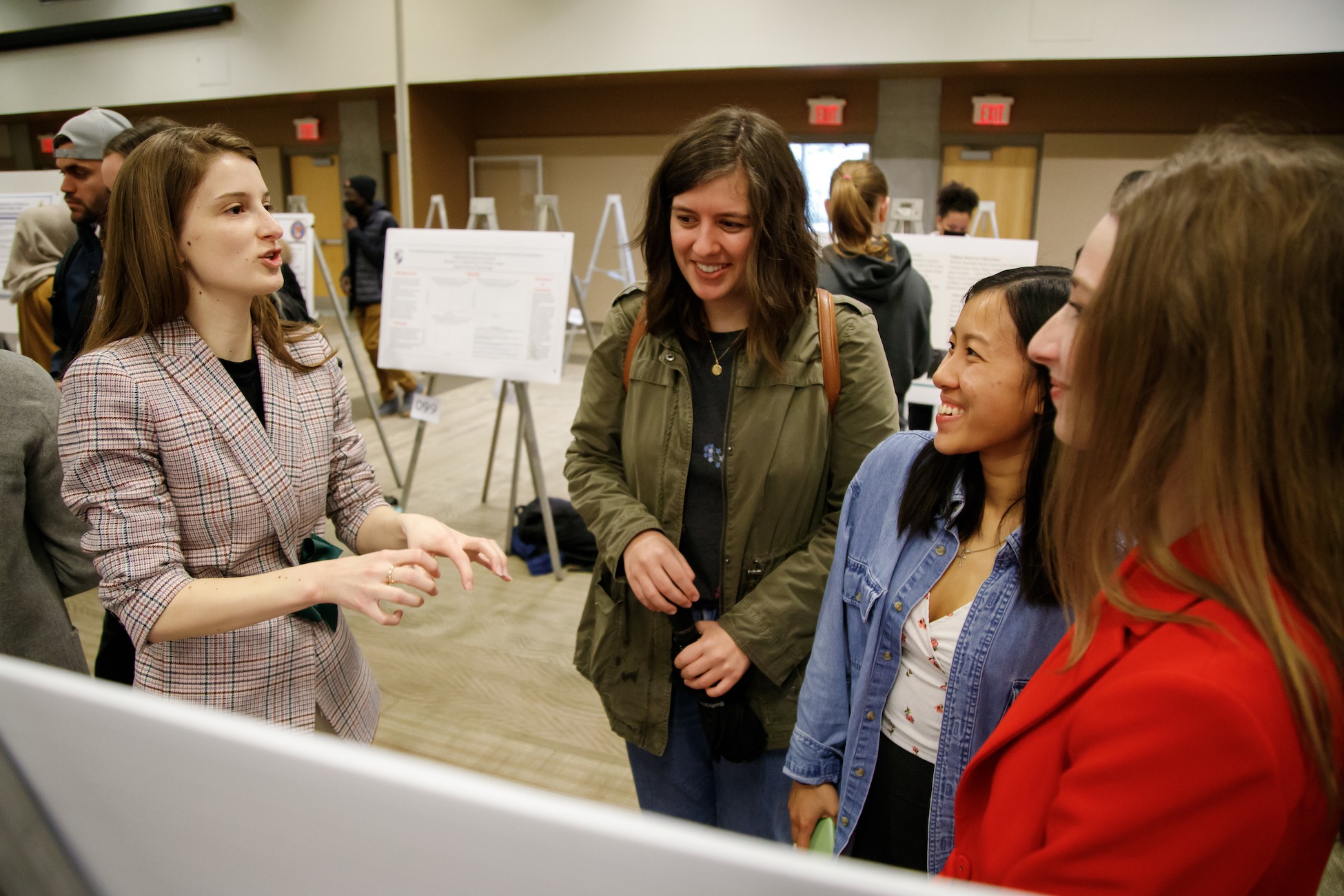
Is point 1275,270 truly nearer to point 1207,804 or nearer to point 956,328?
point 1207,804

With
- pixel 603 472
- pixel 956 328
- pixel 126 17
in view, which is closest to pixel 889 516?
pixel 956 328

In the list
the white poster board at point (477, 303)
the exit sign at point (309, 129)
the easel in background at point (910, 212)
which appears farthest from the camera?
the exit sign at point (309, 129)

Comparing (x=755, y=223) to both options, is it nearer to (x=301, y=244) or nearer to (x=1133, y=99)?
(x=301, y=244)

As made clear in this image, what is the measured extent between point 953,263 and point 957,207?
1022 mm

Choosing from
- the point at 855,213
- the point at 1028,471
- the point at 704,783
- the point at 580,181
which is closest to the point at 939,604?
the point at 1028,471

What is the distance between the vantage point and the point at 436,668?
10.3ft

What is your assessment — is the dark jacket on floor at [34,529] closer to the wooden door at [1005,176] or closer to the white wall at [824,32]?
the white wall at [824,32]

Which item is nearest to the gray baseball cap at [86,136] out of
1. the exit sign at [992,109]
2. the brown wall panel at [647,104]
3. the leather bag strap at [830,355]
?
the leather bag strap at [830,355]

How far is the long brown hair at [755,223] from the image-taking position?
4.56 feet

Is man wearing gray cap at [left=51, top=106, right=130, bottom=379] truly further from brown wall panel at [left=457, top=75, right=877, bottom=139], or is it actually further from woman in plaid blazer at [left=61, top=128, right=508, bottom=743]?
brown wall panel at [left=457, top=75, right=877, bottom=139]

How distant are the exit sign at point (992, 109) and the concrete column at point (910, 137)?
0.42 metres

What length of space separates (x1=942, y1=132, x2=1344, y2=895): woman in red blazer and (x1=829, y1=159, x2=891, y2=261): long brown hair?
2.42 metres

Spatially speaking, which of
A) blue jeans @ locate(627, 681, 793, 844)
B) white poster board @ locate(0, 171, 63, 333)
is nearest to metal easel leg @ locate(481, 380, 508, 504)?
white poster board @ locate(0, 171, 63, 333)

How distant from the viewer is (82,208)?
2562 millimetres
